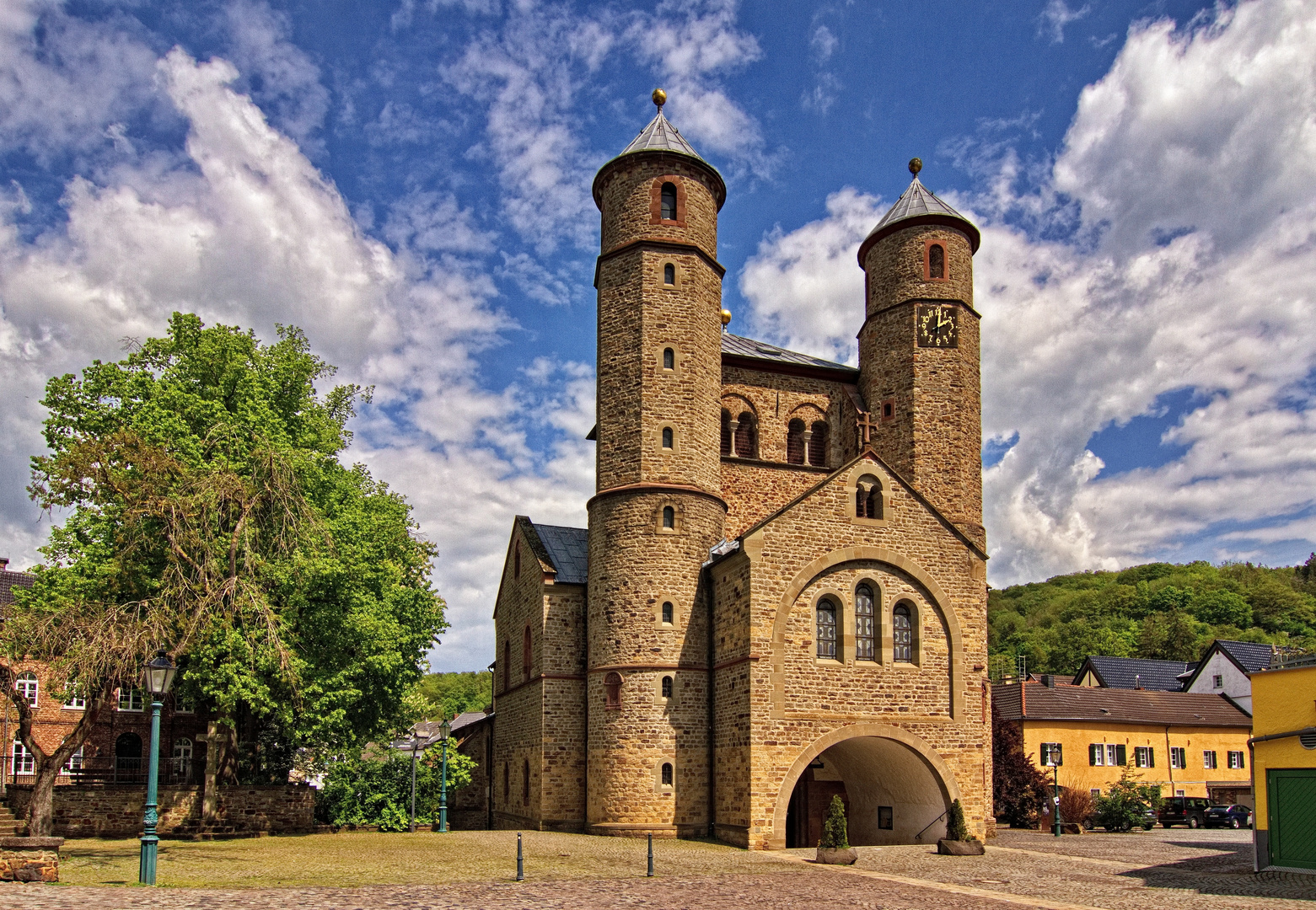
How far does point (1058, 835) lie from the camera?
107ft

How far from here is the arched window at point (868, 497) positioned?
26.2m

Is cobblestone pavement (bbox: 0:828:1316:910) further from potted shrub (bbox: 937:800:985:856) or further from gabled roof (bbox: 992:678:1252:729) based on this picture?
gabled roof (bbox: 992:678:1252:729)

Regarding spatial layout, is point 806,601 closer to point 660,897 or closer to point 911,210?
point 660,897

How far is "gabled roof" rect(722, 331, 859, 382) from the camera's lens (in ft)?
109

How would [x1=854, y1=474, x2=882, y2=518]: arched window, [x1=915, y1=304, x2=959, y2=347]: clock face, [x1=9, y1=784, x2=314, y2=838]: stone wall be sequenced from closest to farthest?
1. [x1=9, y1=784, x2=314, y2=838]: stone wall
2. [x1=854, y1=474, x2=882, y2=518]: arched window
3. [x1=915, y1=304, x2=959, y2=347]: clock face

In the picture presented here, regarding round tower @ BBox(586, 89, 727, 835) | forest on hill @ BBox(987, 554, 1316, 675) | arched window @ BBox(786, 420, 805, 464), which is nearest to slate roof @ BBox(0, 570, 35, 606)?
round tower @ BBox(586, 89, 727, 835)

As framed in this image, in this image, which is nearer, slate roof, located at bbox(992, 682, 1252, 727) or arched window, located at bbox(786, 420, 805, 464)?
arched window, located at bbox(786, 420, 805, 464)

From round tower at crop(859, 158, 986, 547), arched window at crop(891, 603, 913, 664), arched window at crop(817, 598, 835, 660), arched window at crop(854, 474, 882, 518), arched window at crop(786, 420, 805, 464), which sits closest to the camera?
arched window at crop(817, 598, 835, 660)

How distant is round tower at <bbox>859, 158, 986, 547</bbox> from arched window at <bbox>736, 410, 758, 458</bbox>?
3.70 m

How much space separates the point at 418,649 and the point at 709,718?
381 inches

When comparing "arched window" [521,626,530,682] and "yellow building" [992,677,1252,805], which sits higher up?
"arched window" [521,626,530,682]

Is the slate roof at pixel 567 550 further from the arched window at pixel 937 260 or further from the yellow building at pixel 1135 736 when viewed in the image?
the yellow building at pixel 1135 736

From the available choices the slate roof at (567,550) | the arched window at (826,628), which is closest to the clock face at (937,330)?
the arched window at (826,628)

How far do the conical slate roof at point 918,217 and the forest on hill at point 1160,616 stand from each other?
161ft
